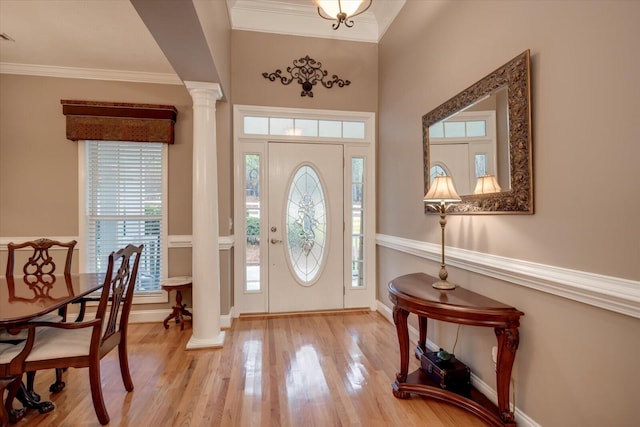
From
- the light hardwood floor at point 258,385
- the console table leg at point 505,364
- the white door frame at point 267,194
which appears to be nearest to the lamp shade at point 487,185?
the console table leg at point 505,364

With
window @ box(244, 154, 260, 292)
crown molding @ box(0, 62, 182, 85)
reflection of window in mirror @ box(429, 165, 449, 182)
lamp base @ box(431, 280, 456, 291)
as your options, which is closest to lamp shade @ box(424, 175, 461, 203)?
reflection of window in mirror @ box(429, 165, 449, 182)

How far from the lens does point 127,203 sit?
3.46 metres

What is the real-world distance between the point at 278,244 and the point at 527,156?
265 cm

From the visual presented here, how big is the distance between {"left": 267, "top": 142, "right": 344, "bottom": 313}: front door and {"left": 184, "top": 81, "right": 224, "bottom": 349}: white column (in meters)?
0.86

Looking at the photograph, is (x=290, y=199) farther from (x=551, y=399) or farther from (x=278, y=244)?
(x=551, y=399)

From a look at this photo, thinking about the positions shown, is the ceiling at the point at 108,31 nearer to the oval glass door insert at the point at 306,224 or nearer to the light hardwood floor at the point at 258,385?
the oval glass door insert at the point at 306,224

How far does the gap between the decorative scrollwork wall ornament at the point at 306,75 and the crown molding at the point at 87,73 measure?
128 centimetres

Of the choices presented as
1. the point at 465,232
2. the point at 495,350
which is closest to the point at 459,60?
the point at 465,232

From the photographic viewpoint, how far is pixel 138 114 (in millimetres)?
3271

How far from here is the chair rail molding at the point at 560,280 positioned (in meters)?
1.17

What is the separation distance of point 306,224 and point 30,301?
2486 millimetres

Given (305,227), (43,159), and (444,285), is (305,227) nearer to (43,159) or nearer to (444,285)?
(444,285)

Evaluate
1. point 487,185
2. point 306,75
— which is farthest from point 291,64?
point 487,185

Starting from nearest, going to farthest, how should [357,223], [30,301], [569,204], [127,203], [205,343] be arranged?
[569,204] < [30,301] < [205,343] < [127,203] < [357,223]
